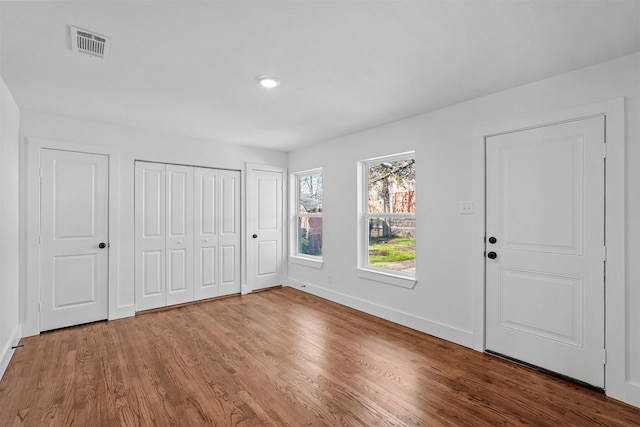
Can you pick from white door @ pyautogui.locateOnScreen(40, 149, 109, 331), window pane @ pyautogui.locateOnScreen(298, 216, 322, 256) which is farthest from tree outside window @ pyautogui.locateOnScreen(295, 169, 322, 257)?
white door @ pyautogui.locateOnScreen(40, 149, 109, 331)

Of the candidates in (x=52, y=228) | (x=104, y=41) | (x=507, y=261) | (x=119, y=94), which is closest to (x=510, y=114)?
(x=507, y=261)

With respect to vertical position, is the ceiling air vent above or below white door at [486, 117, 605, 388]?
above

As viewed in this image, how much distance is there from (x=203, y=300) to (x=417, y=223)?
128 inches

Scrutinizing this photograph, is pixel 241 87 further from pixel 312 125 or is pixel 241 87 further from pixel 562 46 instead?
pixel 562 46

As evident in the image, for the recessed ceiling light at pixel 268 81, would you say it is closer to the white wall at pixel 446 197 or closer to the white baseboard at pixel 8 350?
the white wall at pixel 446 197

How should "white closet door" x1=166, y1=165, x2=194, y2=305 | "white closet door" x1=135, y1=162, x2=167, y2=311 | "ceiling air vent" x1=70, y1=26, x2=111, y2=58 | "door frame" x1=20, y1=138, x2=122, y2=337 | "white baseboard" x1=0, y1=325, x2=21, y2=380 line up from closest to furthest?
"ceiling air vent" x1=70, y1=26, x2=111, y2=58
"white baseboard" x1=0, y1=325, x2=21, y2=380
"door frame" x1=20, y1=138, x2=122, y2=337
"white closet door" x1=135, y1=162, x2=167, y2=311
"white closet door" x1=166, y1=165, x2=194, y2=305

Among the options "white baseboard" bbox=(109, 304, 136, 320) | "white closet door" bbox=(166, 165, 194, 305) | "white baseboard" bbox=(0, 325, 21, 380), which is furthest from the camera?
"white closet door" bbox=(166, 165, 194, 305)

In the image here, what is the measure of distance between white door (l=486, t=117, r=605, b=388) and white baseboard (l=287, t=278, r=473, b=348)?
0.28 m

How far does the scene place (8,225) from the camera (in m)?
2.74

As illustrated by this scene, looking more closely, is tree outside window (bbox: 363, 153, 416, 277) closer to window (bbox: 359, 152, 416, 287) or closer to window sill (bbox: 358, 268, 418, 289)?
window (bbox: 359, 152, 416, 287)

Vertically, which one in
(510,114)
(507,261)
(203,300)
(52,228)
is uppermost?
(510,114)

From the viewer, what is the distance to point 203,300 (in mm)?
4578

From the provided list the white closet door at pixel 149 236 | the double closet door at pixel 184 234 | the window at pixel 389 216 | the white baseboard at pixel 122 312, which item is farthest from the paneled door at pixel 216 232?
the window at pixel 389 216

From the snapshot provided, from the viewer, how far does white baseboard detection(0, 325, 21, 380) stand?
8.23ft
